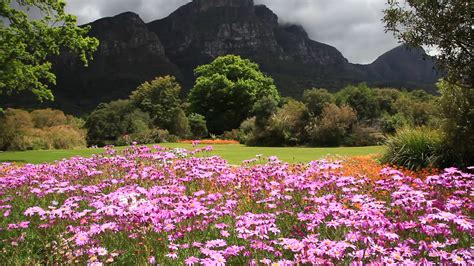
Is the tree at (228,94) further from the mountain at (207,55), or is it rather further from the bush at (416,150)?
the mountain at (207,55)

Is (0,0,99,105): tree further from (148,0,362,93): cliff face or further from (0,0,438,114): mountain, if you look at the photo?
(148,0,362,93): cliff face

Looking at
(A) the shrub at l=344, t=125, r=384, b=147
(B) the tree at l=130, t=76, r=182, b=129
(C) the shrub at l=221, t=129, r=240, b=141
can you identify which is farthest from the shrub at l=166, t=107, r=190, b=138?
(A) the shrub at l=344, t=125, r=384, b=147

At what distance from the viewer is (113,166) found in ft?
32.5

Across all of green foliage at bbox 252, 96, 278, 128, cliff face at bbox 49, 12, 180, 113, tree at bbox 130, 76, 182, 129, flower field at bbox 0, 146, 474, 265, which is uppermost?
cliff face at bbox 49, 12, 180, 113

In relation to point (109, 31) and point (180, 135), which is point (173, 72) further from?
point (180, 135)

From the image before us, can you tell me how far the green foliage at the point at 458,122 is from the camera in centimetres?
1097

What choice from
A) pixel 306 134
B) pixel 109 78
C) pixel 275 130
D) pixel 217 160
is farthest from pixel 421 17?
pixel 109 78

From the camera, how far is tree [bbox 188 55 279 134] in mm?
49125

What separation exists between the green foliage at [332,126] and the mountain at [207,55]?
64130mm

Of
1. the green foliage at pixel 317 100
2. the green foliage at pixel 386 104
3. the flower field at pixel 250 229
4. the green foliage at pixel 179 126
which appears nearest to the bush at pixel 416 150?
the flower field at pixel 250 229

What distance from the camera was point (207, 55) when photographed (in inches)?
5723

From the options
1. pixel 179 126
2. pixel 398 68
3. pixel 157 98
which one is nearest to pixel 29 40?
pixel 179 126

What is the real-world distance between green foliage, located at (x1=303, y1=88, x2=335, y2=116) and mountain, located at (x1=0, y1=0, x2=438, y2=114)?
203 ft

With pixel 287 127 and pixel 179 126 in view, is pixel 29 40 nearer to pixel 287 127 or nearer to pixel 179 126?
pixel 287 127
